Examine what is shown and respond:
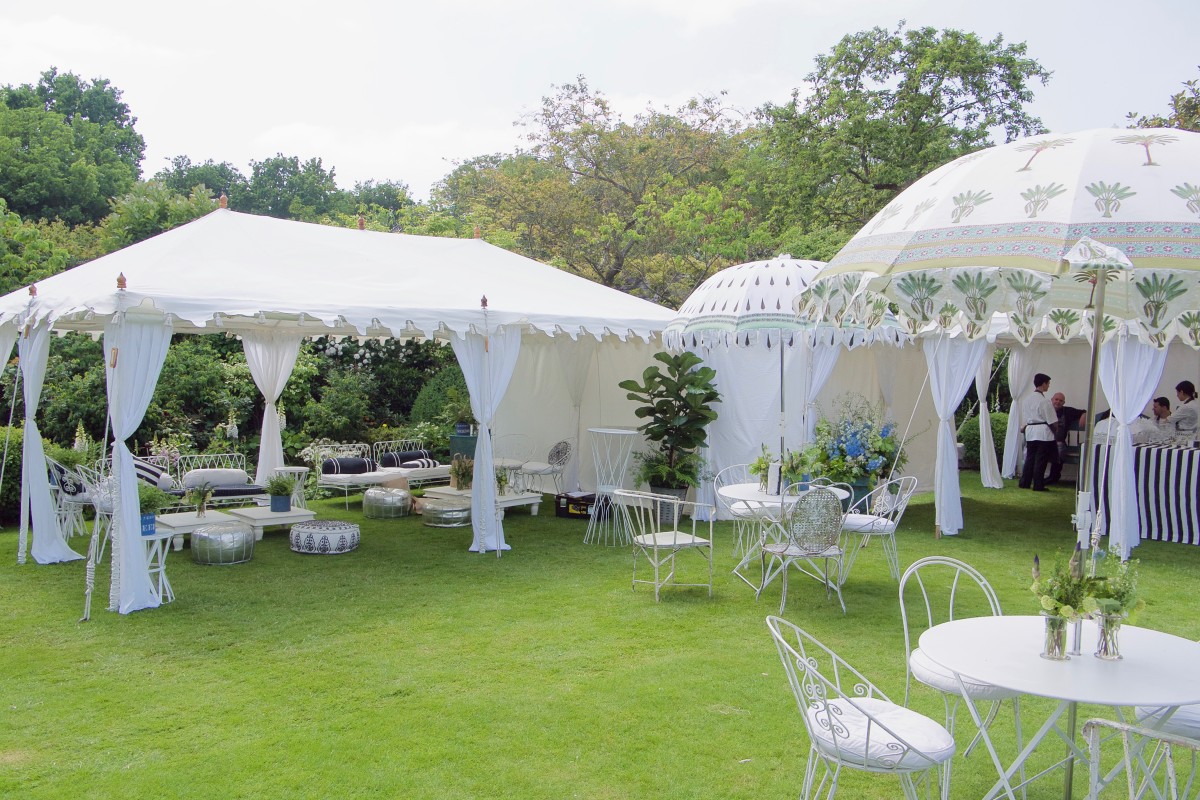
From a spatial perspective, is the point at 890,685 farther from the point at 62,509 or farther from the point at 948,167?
the point at 62,509

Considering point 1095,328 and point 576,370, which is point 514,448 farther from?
point 1095,328

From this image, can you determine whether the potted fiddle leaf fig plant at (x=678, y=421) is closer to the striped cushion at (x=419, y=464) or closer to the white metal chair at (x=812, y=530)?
the white metal chair at (x=812, y=530)

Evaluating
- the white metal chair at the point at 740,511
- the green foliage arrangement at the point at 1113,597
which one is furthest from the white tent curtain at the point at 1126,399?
the green foliage arrangement at the point at 1113,597

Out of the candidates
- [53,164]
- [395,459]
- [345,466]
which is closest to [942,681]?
[345,466]

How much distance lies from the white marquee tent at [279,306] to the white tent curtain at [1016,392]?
22.1 ft

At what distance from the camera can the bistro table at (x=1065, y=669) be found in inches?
104

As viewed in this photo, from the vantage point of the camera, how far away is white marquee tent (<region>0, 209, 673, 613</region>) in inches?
254

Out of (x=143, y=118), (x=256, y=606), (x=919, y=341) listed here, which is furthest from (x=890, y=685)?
(x=143, y=118)

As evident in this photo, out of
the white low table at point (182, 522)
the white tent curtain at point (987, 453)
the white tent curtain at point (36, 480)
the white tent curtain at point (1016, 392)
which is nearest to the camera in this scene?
the white tent curtain at point (36, 480)

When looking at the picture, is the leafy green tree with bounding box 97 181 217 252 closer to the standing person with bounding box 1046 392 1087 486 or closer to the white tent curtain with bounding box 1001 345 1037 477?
the white tent curtain with bounding box 1001 345 1037 477

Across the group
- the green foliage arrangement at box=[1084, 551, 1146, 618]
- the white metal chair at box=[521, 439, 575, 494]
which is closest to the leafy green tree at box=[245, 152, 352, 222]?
the white metal chair at box=[521, 439, 575, 494]

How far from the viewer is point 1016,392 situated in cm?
1423

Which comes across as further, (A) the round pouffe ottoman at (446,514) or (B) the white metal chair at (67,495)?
(A) the round pouffe ottoman at (446,514)

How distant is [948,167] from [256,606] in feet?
18.0
